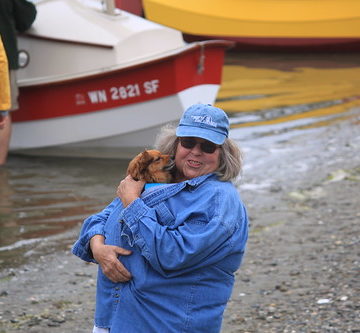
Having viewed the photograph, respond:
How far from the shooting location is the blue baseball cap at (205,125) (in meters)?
3.21

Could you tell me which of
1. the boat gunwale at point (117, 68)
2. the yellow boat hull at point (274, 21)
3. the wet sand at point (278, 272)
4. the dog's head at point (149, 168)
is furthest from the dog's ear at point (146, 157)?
the yellow boat hull at point (274, 21)

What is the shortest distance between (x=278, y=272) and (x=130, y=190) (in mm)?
3090

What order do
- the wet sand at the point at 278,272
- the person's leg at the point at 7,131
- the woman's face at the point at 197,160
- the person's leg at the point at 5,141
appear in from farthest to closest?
the person's leg at the point at 5,141
the person's leg at the point at 7,131
the wet sand at the point at 278,272
the woman's face at the point at 197,160

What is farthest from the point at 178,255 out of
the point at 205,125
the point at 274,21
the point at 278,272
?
the point at 274,21

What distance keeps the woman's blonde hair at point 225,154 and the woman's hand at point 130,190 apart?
196mm

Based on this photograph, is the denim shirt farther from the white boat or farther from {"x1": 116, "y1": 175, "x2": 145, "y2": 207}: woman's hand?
the white boat

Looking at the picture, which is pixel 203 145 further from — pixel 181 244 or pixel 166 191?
pixel 181 244

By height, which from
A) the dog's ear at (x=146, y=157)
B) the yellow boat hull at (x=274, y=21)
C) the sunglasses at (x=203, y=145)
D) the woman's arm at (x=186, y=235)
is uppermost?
the sunglasses at (x=203, y=145)

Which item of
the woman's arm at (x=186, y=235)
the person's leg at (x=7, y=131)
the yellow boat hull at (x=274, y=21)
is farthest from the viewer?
the yellow boat hull at (x=274, y=21)

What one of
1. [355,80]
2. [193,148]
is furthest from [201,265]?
[355,80]

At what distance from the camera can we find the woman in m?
3.05

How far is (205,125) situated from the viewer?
3219 mm

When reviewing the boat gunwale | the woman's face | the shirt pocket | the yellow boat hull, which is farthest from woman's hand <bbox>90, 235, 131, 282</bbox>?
the yellow boat hull

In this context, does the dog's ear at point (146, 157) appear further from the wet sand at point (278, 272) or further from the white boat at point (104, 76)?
the white boat at point (104, 76)
